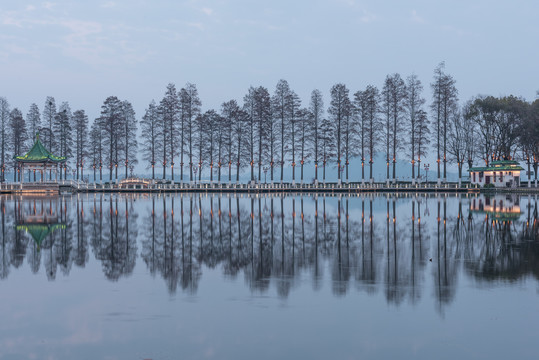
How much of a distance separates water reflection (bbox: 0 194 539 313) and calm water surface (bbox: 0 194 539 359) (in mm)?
83

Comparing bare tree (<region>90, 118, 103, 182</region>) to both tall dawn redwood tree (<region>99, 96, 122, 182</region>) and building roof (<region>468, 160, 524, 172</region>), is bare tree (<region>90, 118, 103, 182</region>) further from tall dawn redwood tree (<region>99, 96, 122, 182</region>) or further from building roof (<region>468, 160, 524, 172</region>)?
building roof (<region>468, 160, 524, 172</region>)

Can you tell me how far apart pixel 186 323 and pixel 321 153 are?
94.8 meters

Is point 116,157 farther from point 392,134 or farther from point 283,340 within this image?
point 283,340

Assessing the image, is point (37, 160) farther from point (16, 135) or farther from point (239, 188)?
point (16, 135)

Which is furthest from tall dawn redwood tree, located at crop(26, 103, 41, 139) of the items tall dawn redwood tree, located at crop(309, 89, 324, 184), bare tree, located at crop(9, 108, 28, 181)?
tall dawn redwood tree, located at crop(309, 89, 324, 184)

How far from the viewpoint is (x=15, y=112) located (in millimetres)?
121562

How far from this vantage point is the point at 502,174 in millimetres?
89938

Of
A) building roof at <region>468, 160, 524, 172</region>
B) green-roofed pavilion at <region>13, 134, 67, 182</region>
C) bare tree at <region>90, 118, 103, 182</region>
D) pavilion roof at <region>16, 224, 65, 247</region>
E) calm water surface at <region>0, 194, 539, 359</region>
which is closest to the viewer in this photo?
calm water surface at <region>0, 194, 539, 359</region>

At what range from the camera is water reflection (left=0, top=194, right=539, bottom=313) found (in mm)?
15469

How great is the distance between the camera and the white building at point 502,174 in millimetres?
88875

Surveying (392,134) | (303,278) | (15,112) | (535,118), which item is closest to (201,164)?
(392,134)

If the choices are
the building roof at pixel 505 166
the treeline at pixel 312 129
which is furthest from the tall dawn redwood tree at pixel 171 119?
the building roof at pixel 505 166

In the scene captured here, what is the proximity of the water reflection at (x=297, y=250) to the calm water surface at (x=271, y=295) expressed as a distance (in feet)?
0.27

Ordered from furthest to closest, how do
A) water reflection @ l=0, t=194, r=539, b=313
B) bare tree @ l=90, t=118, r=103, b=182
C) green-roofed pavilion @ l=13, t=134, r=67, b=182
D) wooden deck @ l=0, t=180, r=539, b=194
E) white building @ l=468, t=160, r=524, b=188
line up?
bare tree @ l=90, t=118, r=103, b=182, white building @ l=468, t=160, r=524, b=188, green-roofed pavilion @ l=13, t=134, r=67, b=182, wooden deck @ l=0, t=180, r=539, b=194, water reflection @ l=0, t=194, r=539, b=313
